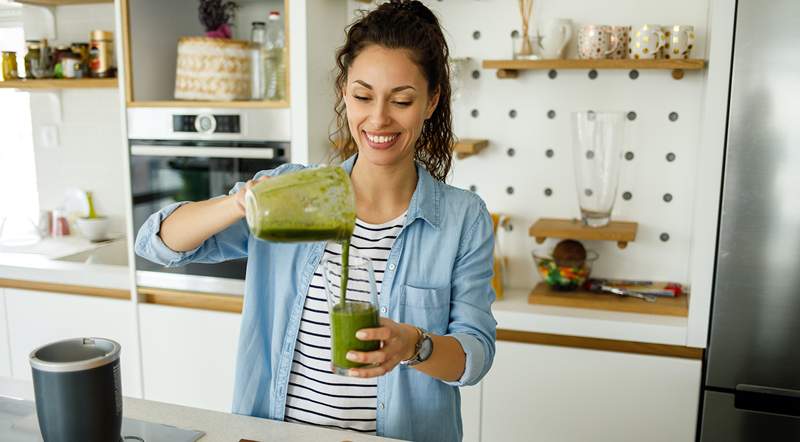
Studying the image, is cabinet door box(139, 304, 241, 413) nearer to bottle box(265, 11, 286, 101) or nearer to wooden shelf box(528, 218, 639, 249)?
bottle box(265, 11, 286, 101)

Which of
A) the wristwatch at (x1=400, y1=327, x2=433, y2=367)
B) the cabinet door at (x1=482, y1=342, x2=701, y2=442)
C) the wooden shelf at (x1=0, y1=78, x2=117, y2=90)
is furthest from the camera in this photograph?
the wooden shelf at (x1=0, y1=78, x2=117, y2=90)

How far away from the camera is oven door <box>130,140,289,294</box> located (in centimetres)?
235

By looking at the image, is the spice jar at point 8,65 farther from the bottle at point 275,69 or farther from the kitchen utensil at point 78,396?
the kitchen utensil at point 78,396

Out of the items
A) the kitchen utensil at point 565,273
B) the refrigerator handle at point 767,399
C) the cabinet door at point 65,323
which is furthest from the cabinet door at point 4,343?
the refrigerator handle at point 767,399

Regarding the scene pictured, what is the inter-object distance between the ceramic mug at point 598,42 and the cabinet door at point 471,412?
1099 mm

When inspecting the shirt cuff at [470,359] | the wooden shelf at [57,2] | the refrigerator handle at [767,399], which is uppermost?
the wooden shelf at [57,2]

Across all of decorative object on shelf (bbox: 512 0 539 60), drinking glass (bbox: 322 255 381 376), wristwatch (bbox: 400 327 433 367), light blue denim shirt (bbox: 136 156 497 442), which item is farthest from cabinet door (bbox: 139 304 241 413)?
drinking glass (bbox: 322 255 381 376)

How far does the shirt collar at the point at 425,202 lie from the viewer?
136cm

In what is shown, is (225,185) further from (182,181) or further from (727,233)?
(727,233)

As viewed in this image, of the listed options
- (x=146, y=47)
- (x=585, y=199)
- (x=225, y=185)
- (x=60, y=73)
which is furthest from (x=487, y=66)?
(x=60, y=73)

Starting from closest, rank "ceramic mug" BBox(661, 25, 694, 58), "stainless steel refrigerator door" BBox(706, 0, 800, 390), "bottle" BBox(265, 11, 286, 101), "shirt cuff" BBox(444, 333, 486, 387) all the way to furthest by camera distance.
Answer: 1. "shirt cuff" BBox(444, 333, 486, 387)
2. "stainless steel refrigerator door" BBox(706, 0, 800, 390)
3. "ceramic mug" BBox(661, 25, 694, 58)
4. "bottle" BBox(265, 11, 286, 101)

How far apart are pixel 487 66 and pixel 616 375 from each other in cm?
102

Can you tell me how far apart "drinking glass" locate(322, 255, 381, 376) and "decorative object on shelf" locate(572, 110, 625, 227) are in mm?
1481

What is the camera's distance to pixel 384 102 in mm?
1252
